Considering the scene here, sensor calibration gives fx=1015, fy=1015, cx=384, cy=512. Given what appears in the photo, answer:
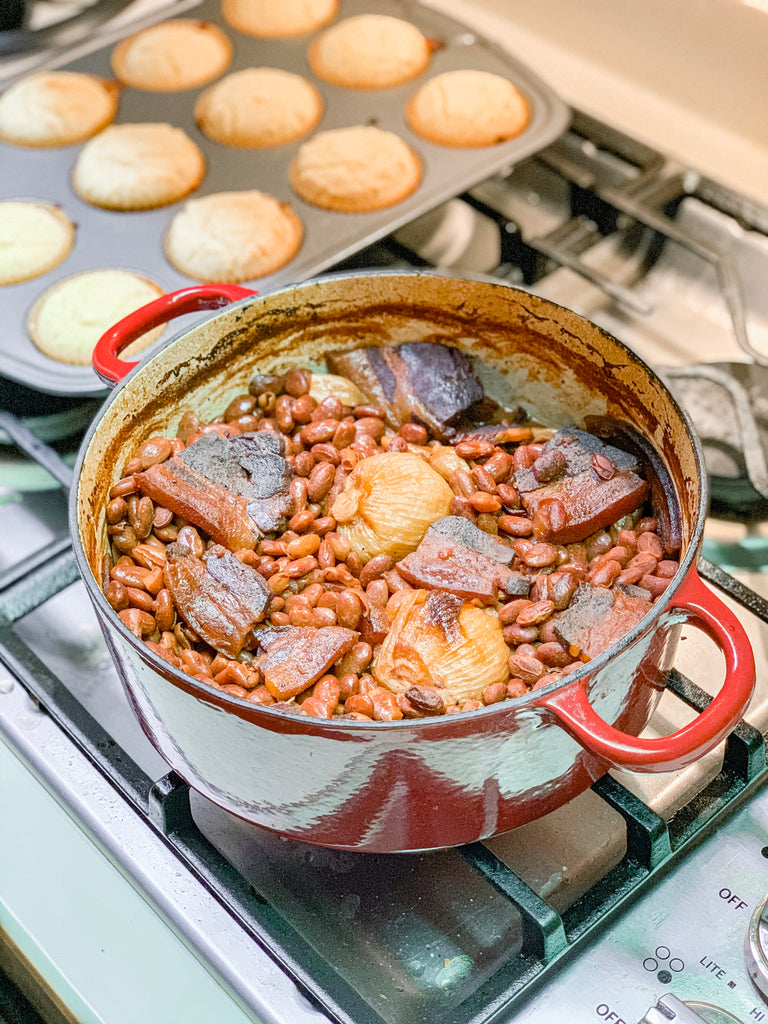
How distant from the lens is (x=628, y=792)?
35.6 inches

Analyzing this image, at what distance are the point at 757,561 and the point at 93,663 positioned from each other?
0.80 metres

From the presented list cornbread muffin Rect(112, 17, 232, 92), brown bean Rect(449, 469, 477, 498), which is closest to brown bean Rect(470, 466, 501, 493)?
brown bean Rect(449, 469, 477, 498)

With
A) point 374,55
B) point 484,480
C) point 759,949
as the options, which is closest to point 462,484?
point 484,480

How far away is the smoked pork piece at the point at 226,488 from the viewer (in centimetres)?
105

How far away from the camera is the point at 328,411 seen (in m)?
1.15

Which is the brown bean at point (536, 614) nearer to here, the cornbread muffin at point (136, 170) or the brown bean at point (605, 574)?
the brown bean at point (605, 574)

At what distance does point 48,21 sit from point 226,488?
4.63 feet

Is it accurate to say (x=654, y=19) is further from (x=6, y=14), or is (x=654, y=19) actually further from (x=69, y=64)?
(x=6, y=14)

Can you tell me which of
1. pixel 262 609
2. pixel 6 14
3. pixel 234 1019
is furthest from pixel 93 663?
pixel 6 14

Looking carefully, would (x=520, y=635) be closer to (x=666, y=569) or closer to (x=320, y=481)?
(x=666, y=569)

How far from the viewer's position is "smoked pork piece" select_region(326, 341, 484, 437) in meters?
1.16

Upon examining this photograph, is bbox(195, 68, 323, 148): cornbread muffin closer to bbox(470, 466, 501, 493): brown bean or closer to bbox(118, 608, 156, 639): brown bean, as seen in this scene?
bbox(470, 466, 501, 493): brown bean

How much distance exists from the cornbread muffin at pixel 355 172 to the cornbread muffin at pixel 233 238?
0.07 m

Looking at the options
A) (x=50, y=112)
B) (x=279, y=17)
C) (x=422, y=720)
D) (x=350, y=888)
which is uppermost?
(x=279, y=17)
